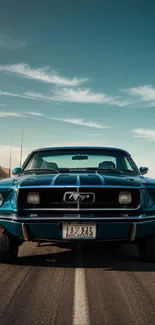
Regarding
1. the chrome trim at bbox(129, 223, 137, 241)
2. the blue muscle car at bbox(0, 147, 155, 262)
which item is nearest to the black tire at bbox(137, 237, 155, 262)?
the blue muscle car at bbox(0, 147, 155, 262)

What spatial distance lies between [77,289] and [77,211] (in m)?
0.95

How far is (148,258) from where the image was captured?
4.66m

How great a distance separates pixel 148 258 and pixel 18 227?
168cm

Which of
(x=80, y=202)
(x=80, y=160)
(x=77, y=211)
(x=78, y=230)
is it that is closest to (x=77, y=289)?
(x=78, y=230)

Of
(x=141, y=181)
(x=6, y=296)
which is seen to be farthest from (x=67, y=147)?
(x=6, y=296)

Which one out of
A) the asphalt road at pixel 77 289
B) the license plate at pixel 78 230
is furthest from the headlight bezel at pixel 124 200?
the asphalt road at pixel 77 289

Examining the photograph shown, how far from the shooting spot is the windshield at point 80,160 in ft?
19.7

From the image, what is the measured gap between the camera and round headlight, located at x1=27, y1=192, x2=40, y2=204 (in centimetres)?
438

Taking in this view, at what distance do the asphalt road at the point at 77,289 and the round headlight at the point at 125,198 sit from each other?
812 mm

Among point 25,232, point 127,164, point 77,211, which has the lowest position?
point 25,232

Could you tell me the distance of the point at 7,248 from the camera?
176 inches

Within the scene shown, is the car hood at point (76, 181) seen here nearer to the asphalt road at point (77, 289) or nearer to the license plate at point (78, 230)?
the license plate at point (78, 230)

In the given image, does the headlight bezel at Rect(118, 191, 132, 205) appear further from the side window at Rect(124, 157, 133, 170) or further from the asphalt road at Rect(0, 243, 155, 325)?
the side window at Rect(124, 157, 133, 170)

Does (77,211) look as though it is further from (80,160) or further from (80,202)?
(80,160)
